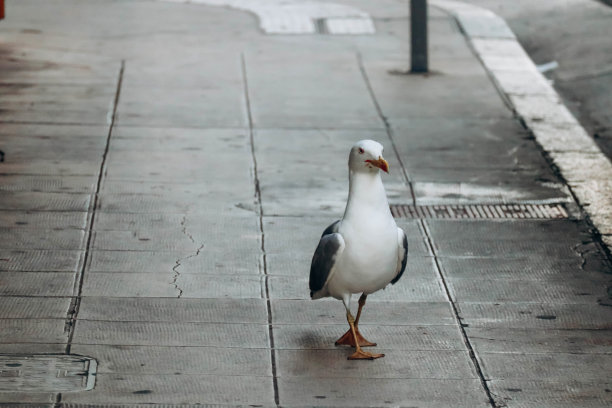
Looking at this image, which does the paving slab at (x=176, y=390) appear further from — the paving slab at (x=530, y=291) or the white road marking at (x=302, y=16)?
the white road marking at (x=302, y=16)

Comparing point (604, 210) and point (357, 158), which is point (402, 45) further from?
point (357, 158)

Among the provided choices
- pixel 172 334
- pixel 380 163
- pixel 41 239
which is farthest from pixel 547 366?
pixel 41 239

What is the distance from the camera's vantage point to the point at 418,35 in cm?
1565

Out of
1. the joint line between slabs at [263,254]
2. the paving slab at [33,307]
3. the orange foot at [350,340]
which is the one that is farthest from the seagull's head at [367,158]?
the paving slab at [33,307]

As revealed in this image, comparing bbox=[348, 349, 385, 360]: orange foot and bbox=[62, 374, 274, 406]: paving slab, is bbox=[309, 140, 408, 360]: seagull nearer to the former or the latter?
bbox=[348, 349, 385, 360]: orange foot

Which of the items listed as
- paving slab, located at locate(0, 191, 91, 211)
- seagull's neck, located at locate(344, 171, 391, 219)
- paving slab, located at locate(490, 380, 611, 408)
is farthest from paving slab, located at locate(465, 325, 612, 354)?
paving slab, located at locate(0, 191, 91, 211)

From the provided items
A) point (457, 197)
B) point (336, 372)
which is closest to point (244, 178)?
point (457, 197)

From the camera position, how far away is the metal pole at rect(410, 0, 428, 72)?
15.6 meters

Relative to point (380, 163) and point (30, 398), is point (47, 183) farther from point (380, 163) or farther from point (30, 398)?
point (380, 163)

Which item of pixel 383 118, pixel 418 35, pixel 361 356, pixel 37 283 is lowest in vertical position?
pixel 383 118

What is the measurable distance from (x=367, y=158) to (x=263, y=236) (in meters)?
2.94

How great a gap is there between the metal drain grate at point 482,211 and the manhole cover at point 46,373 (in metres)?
4.09

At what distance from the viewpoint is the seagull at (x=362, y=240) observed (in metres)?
6.98

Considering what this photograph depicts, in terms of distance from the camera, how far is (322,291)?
7414 millimetres
